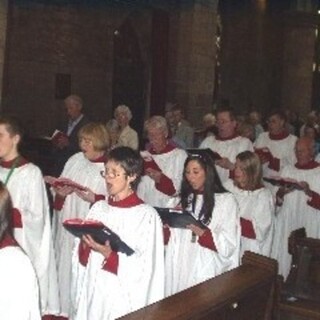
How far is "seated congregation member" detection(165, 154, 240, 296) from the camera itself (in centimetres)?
541

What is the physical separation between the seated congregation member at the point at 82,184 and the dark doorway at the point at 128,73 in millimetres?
8664

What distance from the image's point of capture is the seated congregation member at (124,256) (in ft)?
15.3

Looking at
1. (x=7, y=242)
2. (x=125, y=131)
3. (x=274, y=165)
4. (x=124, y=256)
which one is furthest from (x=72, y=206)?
(x=274, y=165)

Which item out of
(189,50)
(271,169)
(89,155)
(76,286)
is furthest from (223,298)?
(189,50)

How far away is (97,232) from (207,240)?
1.19 meters

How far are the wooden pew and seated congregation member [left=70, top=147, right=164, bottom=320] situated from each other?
1.52ft

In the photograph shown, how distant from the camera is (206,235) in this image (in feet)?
17.4

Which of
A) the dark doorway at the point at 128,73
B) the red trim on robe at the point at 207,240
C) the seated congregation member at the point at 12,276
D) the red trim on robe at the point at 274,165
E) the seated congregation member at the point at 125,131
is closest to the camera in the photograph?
the seated congregation member at the point at 12,276

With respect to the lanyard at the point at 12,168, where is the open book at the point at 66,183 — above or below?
below

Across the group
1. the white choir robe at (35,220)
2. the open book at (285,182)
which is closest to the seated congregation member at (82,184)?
the white choir robe at (35,220)

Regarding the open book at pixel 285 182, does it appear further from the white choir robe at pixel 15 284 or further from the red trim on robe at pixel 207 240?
the white choir robe at pixel 15 284

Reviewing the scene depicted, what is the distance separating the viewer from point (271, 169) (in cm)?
962

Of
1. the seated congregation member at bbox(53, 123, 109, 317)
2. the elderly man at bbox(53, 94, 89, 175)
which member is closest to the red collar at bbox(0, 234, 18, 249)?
the seated congregation member at bbox(53, 123, 109, 317)

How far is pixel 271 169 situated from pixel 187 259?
429 cm
